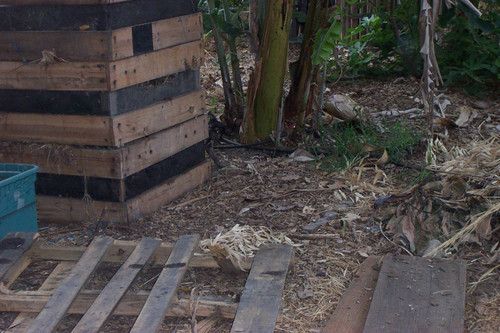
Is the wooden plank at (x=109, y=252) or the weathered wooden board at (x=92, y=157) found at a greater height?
the weathered wooden board at (x=92, y=157)

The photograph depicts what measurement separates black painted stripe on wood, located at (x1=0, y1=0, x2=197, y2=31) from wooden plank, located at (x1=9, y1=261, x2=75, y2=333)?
4.34 feet

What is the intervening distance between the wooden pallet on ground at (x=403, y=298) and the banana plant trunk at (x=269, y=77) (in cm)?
230

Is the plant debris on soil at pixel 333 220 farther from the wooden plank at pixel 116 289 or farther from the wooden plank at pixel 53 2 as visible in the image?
the wooden plank at pixel 53 2

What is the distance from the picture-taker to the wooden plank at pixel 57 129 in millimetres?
3633

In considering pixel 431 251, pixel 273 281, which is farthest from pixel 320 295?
pixel 431 251

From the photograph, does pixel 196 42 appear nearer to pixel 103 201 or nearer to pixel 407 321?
pixel 103 201

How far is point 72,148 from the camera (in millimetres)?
3756

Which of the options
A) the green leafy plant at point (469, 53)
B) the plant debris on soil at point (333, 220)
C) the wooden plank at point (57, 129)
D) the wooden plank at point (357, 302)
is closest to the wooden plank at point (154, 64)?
the wooden plank at point (57, 129)

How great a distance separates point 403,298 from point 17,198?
2.06m

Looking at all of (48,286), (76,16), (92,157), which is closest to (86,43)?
(76,16)

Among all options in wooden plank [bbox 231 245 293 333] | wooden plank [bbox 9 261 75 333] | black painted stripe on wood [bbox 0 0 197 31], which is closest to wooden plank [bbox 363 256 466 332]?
wooden plank [bbox 231 245 293 333]

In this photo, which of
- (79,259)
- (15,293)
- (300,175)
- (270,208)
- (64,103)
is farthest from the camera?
(300,175)

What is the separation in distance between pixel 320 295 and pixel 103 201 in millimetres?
1526

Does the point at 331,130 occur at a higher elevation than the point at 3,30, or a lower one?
lower
